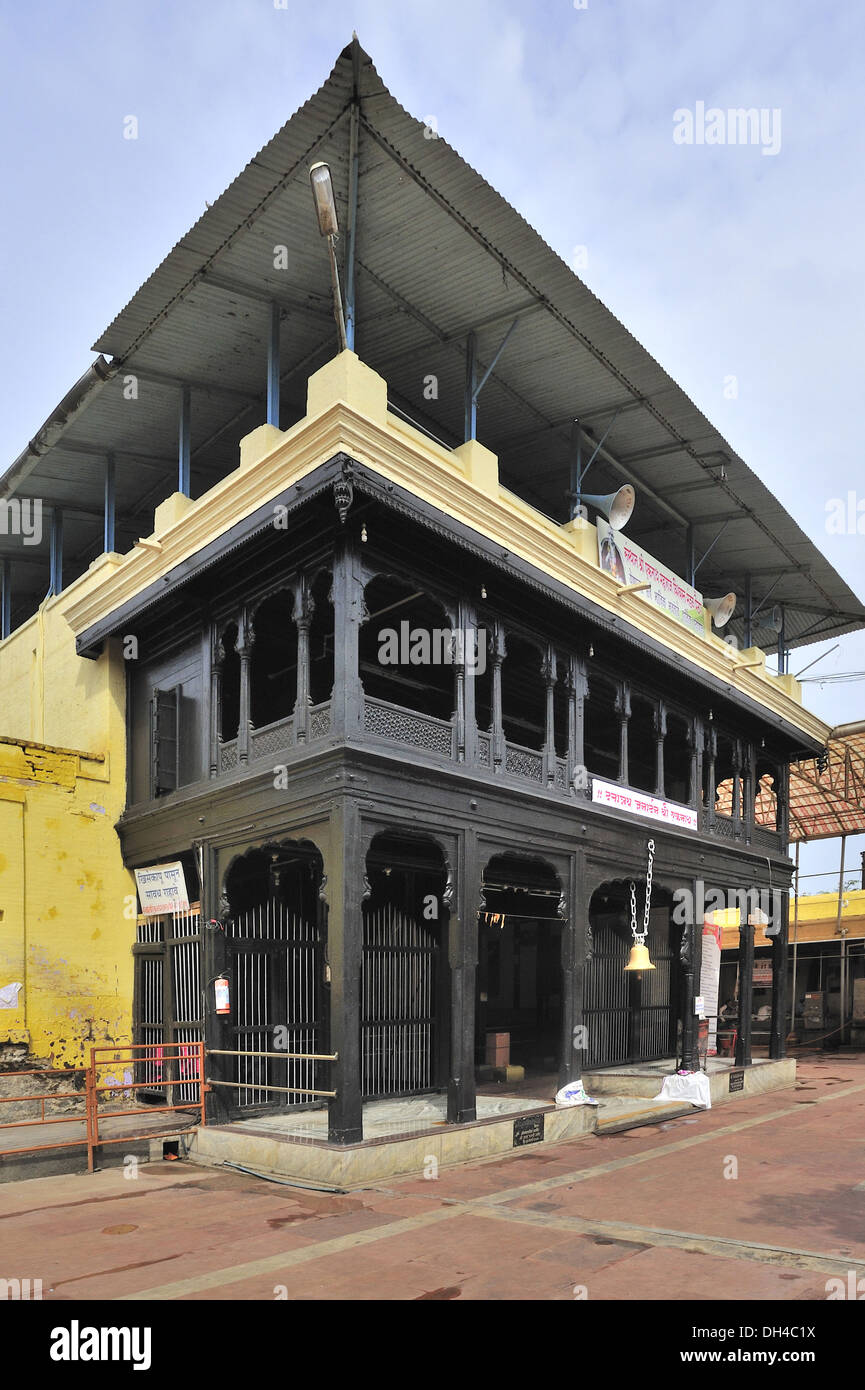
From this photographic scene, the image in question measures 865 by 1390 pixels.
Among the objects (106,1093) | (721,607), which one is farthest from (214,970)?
(721,607)

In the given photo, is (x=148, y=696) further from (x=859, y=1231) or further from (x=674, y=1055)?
(x=674, y=1055)

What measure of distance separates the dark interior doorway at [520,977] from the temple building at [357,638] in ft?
0.38

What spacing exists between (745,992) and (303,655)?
13177 millimetres

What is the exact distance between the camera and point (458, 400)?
16328 millimetres

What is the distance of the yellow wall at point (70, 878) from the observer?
47.1 feet

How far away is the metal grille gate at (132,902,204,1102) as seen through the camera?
14.2 m

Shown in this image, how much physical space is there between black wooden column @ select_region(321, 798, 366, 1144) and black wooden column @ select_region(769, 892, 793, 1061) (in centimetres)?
1387

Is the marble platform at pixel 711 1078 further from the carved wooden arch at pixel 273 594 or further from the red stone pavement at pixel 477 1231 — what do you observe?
the carved wooden arch at pixel 273 594

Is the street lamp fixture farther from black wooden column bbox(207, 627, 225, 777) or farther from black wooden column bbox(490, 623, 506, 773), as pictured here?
black wooden column bbox(207, 627, 225, 777)

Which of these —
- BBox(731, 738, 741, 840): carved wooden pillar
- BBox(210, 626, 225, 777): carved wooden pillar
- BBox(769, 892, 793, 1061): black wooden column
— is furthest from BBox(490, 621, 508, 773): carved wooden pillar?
BBox(769, 892, 793, 1061): black wooden column

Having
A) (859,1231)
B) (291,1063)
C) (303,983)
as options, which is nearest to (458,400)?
(303,983)

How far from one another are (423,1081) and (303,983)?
264 cm

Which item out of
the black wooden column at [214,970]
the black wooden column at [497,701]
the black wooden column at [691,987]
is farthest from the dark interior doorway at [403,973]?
the black wooden column at [691,987]

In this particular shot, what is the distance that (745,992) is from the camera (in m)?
21.1
